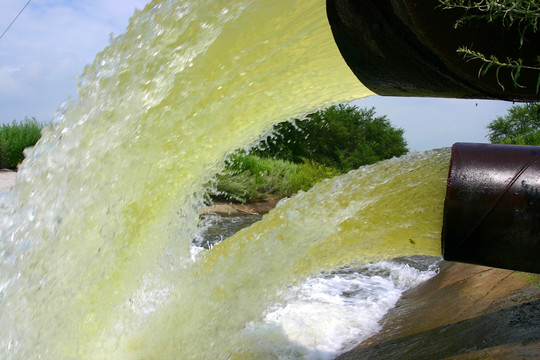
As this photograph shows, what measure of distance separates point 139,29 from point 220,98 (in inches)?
A: 17.9

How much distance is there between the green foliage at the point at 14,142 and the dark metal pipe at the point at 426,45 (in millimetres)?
10365

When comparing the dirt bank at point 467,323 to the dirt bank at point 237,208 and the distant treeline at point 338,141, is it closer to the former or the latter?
the dirt bank at point 237,208

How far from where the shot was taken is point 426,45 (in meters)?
1.39

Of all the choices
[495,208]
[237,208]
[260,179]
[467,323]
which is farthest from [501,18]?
[260,179]

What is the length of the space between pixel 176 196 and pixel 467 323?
1.74 m

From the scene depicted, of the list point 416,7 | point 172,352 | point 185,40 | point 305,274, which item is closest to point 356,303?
point 305,274

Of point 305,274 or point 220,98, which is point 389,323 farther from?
point 220,98

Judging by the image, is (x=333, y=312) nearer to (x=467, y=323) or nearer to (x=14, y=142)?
(x=467, y=323)

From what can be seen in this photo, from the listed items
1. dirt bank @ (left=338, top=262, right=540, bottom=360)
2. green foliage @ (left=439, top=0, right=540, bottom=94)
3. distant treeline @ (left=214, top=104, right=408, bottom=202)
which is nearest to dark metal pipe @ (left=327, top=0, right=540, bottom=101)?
green foliage @ (left=439, top=0, right=540, bottom=94)

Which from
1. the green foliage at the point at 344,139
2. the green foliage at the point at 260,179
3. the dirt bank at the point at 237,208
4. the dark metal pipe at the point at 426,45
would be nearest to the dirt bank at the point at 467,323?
the dark metal pipe at the point at 426,45

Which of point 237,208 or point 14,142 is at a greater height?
point 14,142

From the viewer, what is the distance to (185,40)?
1.98 metres

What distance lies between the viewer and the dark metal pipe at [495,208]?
153 centimetres

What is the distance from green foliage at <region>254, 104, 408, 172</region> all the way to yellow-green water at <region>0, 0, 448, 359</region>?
60.3 feet
